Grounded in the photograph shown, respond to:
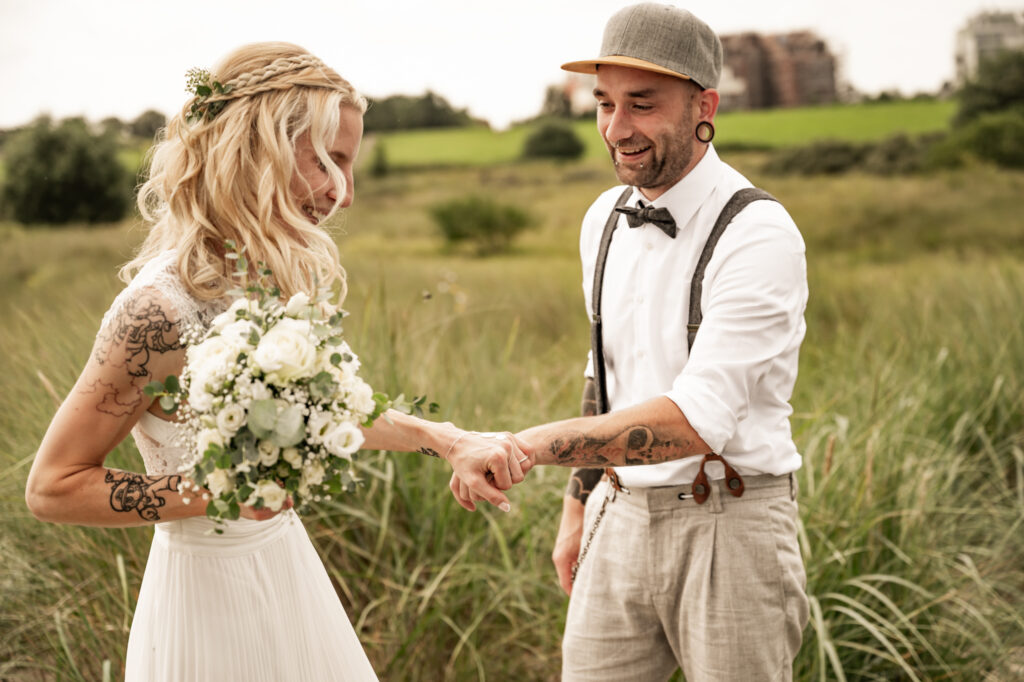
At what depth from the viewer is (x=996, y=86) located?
50.4ft

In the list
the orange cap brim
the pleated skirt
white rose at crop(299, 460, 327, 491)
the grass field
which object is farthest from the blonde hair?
the grass field

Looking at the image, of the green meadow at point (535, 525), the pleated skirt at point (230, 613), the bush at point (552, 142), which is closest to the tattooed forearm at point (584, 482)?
the green meadow at point (535, 525)

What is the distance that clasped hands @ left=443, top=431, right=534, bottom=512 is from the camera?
8.07 feet

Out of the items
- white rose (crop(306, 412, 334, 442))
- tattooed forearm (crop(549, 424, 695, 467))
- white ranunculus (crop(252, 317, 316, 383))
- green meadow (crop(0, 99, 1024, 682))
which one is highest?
white ranunculus (crop(252, 317, 316, 383))

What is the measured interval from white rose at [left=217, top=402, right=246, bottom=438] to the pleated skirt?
21.9 inches

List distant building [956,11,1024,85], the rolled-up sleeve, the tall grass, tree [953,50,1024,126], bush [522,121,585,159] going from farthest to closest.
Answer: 1. bush [522,121,585,159]
2. tree [953,50,1024,126]
3. distant building [956,11,1024,85]
4. the tall grass
5. the rolled-up sleeve

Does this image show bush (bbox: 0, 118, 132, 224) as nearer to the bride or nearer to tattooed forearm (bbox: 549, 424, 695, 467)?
the bride

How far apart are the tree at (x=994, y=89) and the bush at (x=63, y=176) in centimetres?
1373

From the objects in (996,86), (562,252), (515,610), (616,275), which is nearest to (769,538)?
(616,275)

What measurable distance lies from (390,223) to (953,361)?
11736 millimetres

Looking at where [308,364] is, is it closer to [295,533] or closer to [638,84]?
[295,533]

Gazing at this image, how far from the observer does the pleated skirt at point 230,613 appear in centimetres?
212

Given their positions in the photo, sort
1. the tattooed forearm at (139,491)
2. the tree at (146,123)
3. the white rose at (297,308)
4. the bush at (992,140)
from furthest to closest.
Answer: the bush at (992,140), the tree at (146,123), the tattooed forearm at (139,491), the white rose at (297,308)

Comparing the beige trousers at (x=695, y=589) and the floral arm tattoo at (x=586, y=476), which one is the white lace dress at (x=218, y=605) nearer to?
the beige trousers at (x=695, y=589)
